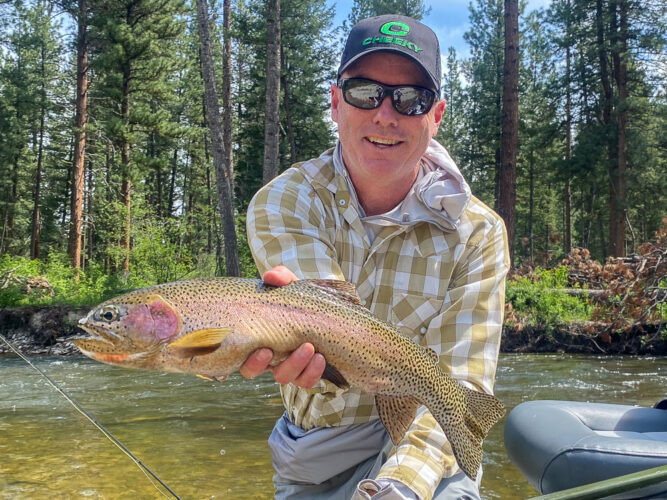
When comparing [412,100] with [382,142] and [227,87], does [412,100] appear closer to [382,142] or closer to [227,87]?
[382,142]

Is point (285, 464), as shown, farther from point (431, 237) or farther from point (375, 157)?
point (375, 157)

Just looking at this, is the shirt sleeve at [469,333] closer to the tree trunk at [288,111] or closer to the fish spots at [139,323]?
the fish spots at [139,323]

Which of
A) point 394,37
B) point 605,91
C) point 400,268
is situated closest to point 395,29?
point 394,37

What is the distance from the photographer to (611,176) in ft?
92.5

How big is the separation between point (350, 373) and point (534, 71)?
4416cm

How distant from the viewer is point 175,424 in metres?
8.11

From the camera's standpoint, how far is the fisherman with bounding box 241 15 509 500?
2.99 metres

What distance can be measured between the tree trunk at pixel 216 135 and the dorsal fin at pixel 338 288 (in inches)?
610

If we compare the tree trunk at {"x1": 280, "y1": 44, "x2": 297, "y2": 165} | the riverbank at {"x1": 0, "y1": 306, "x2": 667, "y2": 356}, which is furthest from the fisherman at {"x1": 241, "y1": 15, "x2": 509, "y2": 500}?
the tree trunk at {"x1": 280, "y1": 44, "x2": 297, "y2": 165}

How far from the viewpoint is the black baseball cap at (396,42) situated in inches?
117

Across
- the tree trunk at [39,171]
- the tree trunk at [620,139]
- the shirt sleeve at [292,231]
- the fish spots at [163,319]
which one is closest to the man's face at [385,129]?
the shirt sleeve at [292,231]

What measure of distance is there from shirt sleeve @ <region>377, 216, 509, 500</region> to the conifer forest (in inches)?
477

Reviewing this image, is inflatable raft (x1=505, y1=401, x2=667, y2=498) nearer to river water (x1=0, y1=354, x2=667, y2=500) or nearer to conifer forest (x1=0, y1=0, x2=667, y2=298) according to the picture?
river water (x1=0, y1=354, x2=667, y2=500)

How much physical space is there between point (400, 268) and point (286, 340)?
1.07 meters
